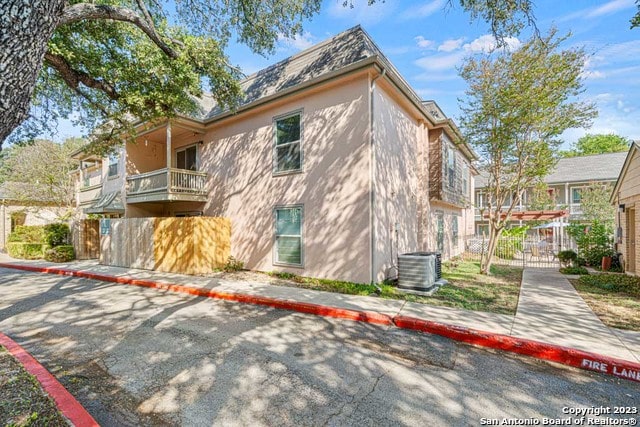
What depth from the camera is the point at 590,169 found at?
25.7 metres

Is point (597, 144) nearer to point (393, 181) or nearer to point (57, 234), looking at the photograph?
point (393, 181)

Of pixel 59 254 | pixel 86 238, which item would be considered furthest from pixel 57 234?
pixel 59 254

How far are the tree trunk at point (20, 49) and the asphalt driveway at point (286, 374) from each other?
116 inches

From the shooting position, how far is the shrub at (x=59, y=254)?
14.2 m

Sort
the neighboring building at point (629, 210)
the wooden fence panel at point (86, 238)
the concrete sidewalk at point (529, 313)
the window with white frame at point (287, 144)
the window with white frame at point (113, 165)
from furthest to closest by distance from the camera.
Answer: the wooden fence panel at point (86, 238)
the window with white frame at point (113, 165)
the window with white frame at point (287, 144)
the neighboring building at point (629, 210)
the concrete sidewalk at point (529, 313)

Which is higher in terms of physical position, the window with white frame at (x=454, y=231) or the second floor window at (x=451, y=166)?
the second floor window at (x=451, y=166)

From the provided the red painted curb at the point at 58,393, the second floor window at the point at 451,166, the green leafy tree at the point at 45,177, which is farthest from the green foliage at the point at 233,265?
the green leafy tree at the point at 45,177

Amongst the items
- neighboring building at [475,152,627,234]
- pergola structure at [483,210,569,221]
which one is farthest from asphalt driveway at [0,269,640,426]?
neighboring building at [475,152,627,234]

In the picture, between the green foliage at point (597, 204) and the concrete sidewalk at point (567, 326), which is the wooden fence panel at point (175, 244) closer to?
the concrete sidewalk at point (567, 326)

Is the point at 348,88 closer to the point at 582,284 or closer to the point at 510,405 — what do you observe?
the point at 510,405

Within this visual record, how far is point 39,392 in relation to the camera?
301cm

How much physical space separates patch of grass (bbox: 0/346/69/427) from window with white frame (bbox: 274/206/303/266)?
6676 millimetres

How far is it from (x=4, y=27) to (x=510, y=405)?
5.65 meters

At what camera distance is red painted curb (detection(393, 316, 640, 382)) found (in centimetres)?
365
